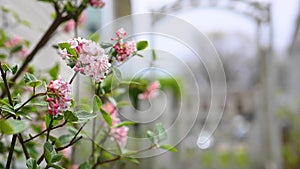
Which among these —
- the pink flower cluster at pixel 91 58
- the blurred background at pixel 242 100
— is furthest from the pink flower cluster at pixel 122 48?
the blurred background at pixel 242 100

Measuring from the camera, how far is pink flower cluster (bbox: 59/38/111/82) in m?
0.54

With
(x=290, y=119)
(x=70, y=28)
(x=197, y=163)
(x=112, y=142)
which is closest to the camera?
(x=112, y=142)

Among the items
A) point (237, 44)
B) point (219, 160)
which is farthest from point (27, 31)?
point (237, 44)

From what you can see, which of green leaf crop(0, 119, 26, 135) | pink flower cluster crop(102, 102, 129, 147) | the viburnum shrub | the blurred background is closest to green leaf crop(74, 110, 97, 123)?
the viburnum shrub

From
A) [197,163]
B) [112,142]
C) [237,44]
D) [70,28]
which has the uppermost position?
[237,44]

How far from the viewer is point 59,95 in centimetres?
53

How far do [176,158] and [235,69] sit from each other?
8.76ft

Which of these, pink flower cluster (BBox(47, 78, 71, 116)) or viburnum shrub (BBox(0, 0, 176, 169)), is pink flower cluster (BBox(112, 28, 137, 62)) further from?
pink flower cluster (BBox(47, 78, 71, 116))

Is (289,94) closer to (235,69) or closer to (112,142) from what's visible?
(235,69)

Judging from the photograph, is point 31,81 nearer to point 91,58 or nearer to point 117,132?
point 91,58

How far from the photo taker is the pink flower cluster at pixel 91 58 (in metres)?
0.54

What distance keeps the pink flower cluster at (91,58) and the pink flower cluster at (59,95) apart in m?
0.04

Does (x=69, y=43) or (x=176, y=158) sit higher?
(x=69, y=43)

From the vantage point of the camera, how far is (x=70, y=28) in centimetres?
132
